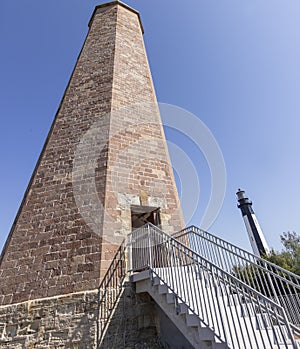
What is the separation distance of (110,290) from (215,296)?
7.72 ft

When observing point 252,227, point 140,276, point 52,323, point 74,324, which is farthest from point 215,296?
point 252,227

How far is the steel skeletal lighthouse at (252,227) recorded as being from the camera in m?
19.8

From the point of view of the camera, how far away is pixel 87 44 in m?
10.6

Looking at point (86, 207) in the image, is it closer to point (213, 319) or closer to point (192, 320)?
point (192, 320)

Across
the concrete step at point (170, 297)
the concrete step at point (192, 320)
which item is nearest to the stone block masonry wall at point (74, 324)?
the concrete step at point (170, 297)

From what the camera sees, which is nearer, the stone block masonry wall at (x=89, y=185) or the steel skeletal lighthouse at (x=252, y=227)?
the stone block masonry wall at (x=89, y=185)

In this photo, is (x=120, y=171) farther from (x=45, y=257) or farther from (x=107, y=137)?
(x=45, y=257)

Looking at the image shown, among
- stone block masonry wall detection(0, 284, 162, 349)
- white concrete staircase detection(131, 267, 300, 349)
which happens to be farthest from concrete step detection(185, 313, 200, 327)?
stone block masonry wall detection(0, 284, 162, 349)

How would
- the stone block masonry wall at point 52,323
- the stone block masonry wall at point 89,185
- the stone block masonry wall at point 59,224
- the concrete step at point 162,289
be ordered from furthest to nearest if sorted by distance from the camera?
1. the stone block masonry wall at point 89,185
2. the stone block masonry wall at point 59,224
3. the stone block masonry wall at point 52,323
4. the concrete step at point 162,289

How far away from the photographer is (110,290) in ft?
15.7

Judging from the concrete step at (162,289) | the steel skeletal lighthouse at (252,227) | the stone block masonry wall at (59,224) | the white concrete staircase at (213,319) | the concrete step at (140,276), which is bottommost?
the white concrete staircase at (213,319)

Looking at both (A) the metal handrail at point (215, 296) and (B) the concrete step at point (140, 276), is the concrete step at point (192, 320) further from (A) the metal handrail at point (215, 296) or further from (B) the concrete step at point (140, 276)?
(B) the concrete step at point (140, 276)

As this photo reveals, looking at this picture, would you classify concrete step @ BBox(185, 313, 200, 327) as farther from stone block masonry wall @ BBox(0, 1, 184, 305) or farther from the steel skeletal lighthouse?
the steel skeletal lighthouse

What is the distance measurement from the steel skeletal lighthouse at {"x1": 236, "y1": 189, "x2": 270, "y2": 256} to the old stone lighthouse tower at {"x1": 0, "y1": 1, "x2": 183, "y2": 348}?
15971mm
